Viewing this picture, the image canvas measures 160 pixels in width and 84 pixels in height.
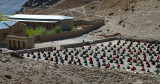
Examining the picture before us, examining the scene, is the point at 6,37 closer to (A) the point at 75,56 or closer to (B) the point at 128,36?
(A) the point at 75,56

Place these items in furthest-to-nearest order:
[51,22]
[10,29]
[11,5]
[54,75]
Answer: [11,5] < [51,22] < [10,29] < [54,75]

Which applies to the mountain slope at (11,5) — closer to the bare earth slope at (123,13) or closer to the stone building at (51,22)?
the bare earth slope at (123,13)

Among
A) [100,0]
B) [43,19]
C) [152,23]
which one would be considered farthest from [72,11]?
[152,23]

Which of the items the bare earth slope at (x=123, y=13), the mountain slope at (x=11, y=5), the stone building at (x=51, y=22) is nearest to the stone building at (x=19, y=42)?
the stone building at (x=51, y=22)

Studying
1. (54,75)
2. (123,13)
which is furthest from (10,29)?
(54,75)

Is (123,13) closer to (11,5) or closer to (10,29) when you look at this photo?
(10,29)
